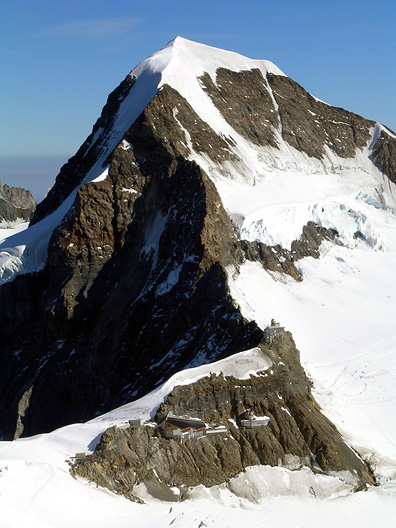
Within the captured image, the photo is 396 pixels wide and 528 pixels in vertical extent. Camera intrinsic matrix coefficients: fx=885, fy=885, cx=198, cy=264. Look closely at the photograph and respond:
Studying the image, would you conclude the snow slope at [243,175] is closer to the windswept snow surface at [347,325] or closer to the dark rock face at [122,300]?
the dark rock face at [122,300]

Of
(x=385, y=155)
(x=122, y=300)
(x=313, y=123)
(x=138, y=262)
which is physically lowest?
(x=122, y=300)

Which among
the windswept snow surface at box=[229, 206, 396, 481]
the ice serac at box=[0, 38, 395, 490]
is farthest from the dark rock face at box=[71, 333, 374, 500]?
the windswept snow surface at box=[229, 206, 396, 481]

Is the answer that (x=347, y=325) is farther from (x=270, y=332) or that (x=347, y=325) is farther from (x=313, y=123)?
(x=313, y=123)

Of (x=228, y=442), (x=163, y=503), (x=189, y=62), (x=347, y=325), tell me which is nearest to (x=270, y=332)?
(x=228, y=442)

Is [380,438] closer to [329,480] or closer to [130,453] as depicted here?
[329,480]

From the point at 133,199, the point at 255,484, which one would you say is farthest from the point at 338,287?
the point at 255,484

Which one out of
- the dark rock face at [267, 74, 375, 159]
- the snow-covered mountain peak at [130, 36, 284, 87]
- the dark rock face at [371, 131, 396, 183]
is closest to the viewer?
the snow-covered mountain peak at [130, 36, 284, 87]

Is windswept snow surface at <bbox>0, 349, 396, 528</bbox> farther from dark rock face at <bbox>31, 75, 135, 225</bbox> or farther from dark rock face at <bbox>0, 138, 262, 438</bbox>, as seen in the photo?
dark rock face at <bbox>31, 75, 135, 225</bbox>
